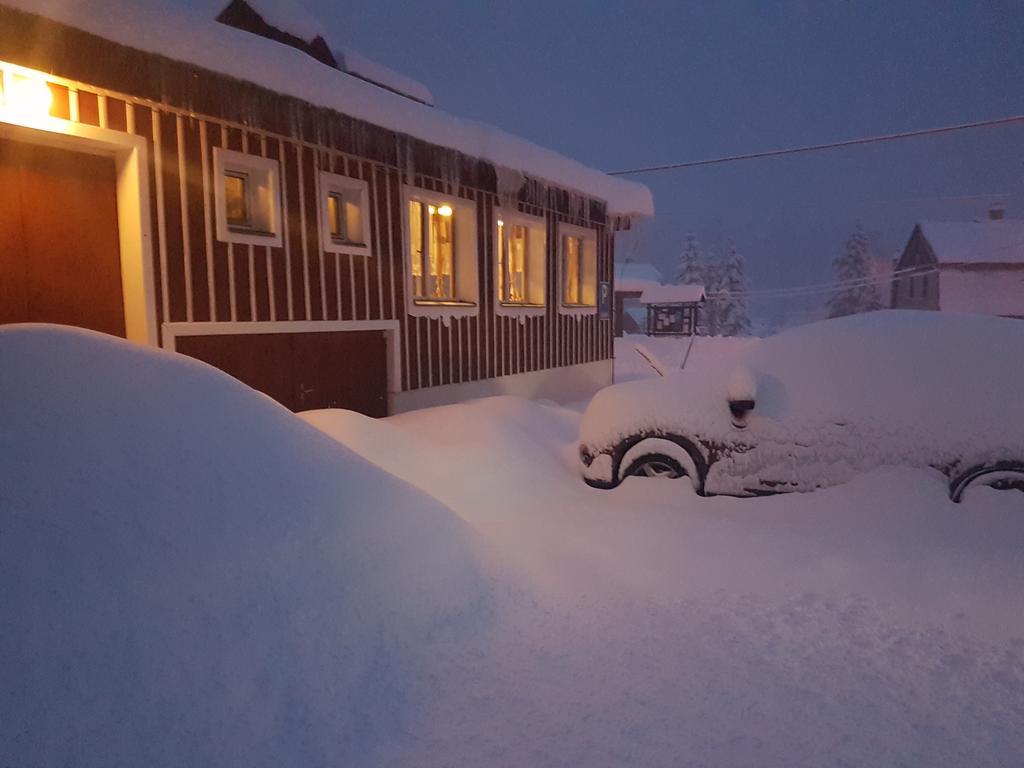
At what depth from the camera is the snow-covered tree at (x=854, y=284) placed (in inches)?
2031

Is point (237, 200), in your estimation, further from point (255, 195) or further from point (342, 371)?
point (342, 371)

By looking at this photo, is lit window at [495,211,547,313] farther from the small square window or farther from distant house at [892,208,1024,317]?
distant house at [892,208,1024,317]

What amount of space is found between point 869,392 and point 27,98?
6703 mm

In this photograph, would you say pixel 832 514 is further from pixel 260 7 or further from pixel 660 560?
pixel 260 7

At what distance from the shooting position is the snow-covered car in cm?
411

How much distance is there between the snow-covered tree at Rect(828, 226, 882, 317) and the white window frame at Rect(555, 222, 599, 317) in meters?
41.0

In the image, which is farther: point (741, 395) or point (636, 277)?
point (636, 277)

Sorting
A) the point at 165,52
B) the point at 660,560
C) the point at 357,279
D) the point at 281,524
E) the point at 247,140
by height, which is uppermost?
the point at 165,52

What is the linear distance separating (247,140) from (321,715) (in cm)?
588

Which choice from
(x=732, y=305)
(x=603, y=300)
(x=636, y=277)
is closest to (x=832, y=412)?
(x=603, y=300)

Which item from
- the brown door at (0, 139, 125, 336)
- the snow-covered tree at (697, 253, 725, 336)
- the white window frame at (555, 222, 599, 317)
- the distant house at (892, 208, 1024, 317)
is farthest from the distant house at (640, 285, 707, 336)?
the brown door at (0, 139, 125, 336)

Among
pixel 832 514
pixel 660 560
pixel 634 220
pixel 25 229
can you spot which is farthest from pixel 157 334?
pixel 634 220

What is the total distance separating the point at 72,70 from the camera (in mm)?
4723

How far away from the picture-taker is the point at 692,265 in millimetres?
54719
